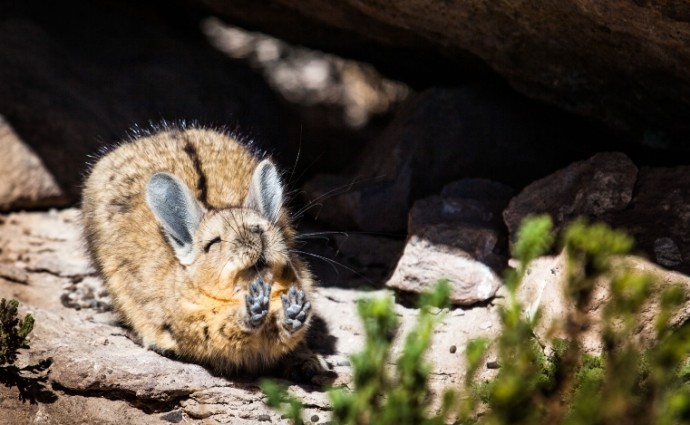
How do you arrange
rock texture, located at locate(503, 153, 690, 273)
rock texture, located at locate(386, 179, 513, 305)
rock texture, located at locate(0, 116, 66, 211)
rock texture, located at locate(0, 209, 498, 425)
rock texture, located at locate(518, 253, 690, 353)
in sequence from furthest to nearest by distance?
rock texture, located at locate(0, 116, 66, 211) < rock texture, located at locate(386, 179, 513, 305) < rock texture, located at locate(503, 153, 690, 273) < rock texture, located at locate(0, 209, 498, 425) < rock texture, located at locate(518, 253, 690, 353)

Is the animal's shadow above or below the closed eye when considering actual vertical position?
below

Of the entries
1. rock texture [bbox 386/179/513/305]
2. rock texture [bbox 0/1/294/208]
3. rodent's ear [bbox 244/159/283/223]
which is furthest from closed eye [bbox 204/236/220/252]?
rock texture [bbox 0/1/294/208]

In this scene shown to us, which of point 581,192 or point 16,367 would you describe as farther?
point 581,192

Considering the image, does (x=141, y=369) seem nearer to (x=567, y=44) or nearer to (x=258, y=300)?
(x=258, y=300)

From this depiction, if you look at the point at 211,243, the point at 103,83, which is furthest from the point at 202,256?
the point at 103,83

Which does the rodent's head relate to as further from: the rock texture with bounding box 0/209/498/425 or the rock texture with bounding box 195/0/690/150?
the rock texture with bounding box 195/0/690/150

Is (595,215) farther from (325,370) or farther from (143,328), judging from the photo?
(143,328)

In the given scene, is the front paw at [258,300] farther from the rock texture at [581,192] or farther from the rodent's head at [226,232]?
the rock texture at [581,192]

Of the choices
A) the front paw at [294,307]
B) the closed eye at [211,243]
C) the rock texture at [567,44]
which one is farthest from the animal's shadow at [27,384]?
the rock texture at [567,44]
